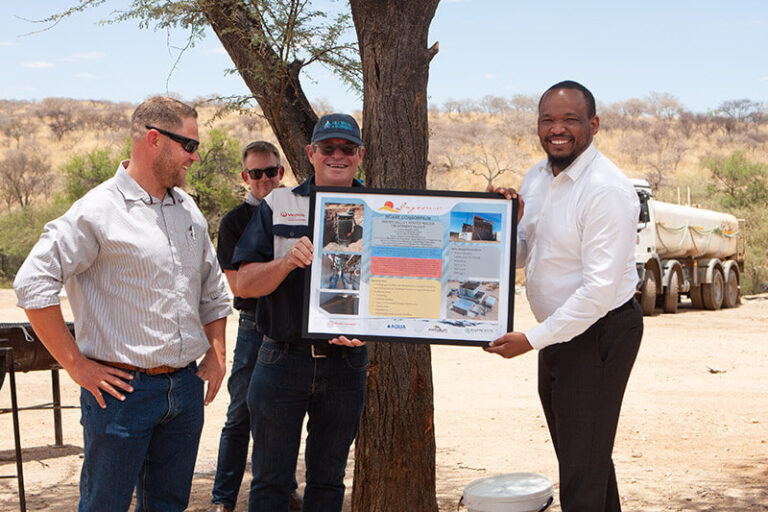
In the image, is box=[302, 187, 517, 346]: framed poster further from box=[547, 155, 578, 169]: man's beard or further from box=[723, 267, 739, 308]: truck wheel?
box=[723, 267, 739, 308]: truck wheel

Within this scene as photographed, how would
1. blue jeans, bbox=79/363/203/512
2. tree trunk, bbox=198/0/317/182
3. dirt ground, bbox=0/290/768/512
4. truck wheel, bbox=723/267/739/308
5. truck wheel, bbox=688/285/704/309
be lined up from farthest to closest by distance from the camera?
truck wheel, bbox=723/267/739/308 < truck wheel, bbox=688/285/704/309 < dirt ground, bbox=0/290/768/512 < tree trunk, bbox=198/0/317/182 < blue jeans, bbox=79/363/203/512

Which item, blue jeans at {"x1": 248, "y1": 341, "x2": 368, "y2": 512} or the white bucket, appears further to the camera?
the white bucket

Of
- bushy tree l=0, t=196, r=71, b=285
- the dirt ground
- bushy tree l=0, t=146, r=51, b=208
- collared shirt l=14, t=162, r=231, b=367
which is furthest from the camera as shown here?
bushy tree l=0, t=146, r=51, b=208

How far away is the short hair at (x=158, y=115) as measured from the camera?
308cm

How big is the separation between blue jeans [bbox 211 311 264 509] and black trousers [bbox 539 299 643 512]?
1.95 m

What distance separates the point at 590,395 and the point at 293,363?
1.19 metres

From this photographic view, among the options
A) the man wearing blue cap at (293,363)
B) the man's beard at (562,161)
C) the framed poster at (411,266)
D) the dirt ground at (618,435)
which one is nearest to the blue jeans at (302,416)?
the man wearing blue cap at (293,363)

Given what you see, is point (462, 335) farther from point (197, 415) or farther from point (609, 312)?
point (197, 415)

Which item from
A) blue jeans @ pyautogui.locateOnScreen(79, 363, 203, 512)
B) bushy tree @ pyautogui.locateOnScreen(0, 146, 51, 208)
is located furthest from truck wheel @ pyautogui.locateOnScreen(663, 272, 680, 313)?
bushy tree @ pyautogui.locateOnScreen(0, 146, 51, 208)

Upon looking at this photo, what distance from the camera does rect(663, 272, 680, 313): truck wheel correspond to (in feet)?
62.9

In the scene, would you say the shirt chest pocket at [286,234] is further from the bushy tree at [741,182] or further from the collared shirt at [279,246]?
the bushy tree at [741,182]

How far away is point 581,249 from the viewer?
10.4 ft

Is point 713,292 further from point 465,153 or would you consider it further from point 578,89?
point 465,153

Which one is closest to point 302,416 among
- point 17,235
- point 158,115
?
point 158,115
